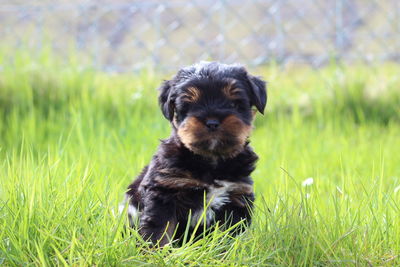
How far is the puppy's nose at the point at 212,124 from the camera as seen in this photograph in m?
4.12

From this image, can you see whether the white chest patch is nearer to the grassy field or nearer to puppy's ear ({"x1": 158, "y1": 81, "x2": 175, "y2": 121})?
the grassy field

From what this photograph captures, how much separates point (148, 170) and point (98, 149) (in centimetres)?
186

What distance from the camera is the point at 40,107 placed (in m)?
8.04

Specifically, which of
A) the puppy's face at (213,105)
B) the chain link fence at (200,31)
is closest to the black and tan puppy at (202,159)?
the puppy's face at (213,105)

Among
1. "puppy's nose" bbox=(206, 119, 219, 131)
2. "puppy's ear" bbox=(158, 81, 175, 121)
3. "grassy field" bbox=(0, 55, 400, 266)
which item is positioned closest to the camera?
"grassy field" bbox=(0, 55, 400, 266)

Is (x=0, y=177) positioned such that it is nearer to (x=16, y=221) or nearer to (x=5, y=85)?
(x=16, y=221)

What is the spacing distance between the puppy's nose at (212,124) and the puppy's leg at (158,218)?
1.86ft

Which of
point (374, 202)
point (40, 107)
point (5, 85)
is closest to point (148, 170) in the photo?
point (374, 202)

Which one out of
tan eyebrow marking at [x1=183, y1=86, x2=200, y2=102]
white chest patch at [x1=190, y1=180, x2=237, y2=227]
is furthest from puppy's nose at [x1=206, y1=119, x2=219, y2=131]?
white chest patch at [x1=190, y1=180, x2=237, y2=227]

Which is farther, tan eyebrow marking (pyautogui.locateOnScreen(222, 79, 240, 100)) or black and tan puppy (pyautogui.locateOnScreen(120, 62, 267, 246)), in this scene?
tan eyebrow marking (pyautogui.locateOnScreen(222, 79, 240, 100))

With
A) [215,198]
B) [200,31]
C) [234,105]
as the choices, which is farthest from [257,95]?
[200,31]

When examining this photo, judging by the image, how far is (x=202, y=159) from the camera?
442cm

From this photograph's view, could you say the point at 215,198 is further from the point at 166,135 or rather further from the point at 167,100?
the point at 166,135

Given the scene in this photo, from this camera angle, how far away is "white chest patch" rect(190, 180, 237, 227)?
4.28 m
